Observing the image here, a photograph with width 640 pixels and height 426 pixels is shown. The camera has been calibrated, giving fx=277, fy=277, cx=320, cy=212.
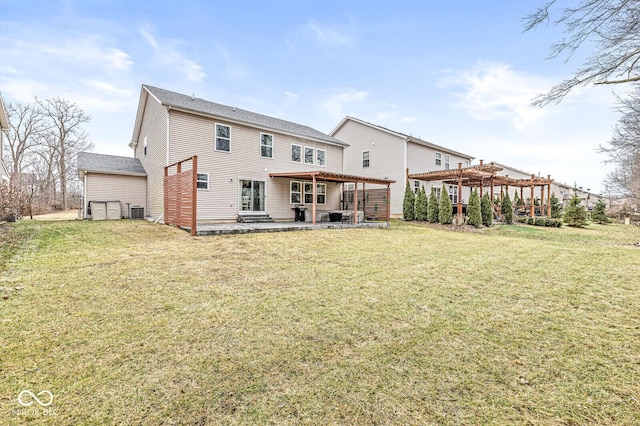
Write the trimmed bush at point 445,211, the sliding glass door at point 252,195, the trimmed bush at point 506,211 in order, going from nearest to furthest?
the sliding glass door at point 252,195, the trimmed bush at point 445,211, the trimmed bush at point 506,211

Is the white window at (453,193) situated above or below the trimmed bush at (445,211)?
above

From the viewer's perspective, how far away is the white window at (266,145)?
1439cm

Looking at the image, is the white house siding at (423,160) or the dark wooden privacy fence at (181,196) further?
the white house siding at (423,160)

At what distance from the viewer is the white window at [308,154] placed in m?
16.3

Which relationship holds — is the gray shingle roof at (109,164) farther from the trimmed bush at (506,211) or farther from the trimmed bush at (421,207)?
the trimmed bush at (506,211)

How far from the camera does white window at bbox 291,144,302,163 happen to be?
51.6ft

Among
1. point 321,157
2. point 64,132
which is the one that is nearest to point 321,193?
point 321,157

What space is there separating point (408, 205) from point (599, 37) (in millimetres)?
11975

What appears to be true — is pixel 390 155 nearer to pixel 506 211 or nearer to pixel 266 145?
pixel 506 211

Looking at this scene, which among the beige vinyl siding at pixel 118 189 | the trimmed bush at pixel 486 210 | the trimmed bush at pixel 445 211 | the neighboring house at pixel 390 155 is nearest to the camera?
the beige vinyl siding at pixel 118 189

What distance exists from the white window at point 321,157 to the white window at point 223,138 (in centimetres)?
560

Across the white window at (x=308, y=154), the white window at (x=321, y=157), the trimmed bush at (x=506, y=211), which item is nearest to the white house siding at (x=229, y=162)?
the white window at (x=308, y=154)

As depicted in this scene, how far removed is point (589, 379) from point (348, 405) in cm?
202

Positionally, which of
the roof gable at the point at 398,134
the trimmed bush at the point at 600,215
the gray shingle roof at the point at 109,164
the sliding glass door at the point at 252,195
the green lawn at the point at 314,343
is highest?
the roof gable at the point at 398,134
